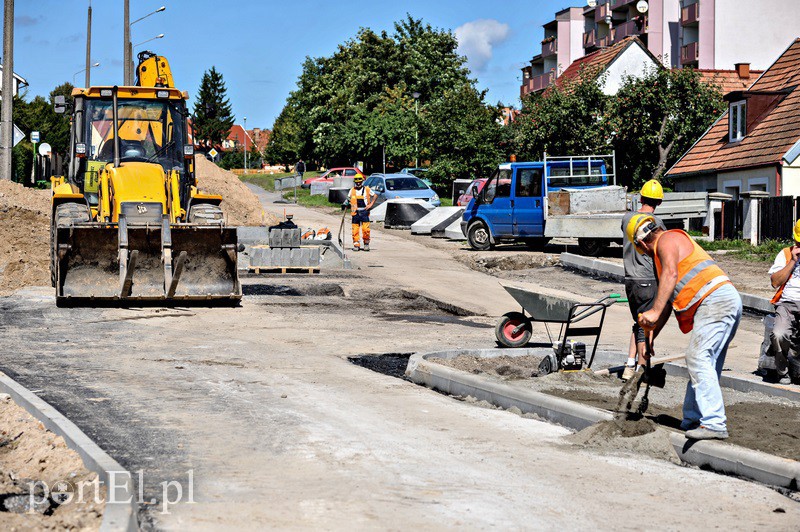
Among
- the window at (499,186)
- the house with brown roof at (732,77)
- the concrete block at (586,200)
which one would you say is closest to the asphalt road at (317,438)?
the concrete block at (586,200)

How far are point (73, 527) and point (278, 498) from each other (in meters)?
1.15

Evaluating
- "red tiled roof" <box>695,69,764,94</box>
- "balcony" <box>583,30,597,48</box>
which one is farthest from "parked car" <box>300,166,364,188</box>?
"balcony" <box>583,30,597,48</box>

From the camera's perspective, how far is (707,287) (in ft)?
25.1

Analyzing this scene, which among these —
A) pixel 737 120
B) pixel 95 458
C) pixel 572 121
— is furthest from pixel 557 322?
pixel 572 121

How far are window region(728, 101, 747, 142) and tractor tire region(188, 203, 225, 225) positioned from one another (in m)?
24.4

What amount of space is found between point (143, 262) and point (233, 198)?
23.2 m

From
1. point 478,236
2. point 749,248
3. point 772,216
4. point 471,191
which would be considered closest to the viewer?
point 749,248

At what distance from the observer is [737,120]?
122 ft

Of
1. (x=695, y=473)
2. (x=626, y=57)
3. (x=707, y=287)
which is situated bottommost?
(x=695, y=473)

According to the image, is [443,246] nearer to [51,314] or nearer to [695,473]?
[51,314]

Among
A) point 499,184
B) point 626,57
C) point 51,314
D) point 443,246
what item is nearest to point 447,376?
point 51,314

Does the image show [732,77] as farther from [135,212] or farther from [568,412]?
[568,412]

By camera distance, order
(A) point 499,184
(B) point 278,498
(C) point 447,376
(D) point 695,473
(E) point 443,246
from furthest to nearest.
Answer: (E) point 443,246, (A) point 499,184, (C) point 447,376, (D) point 695,473, (B) point 278,498

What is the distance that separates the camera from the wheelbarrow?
10.8 meters
